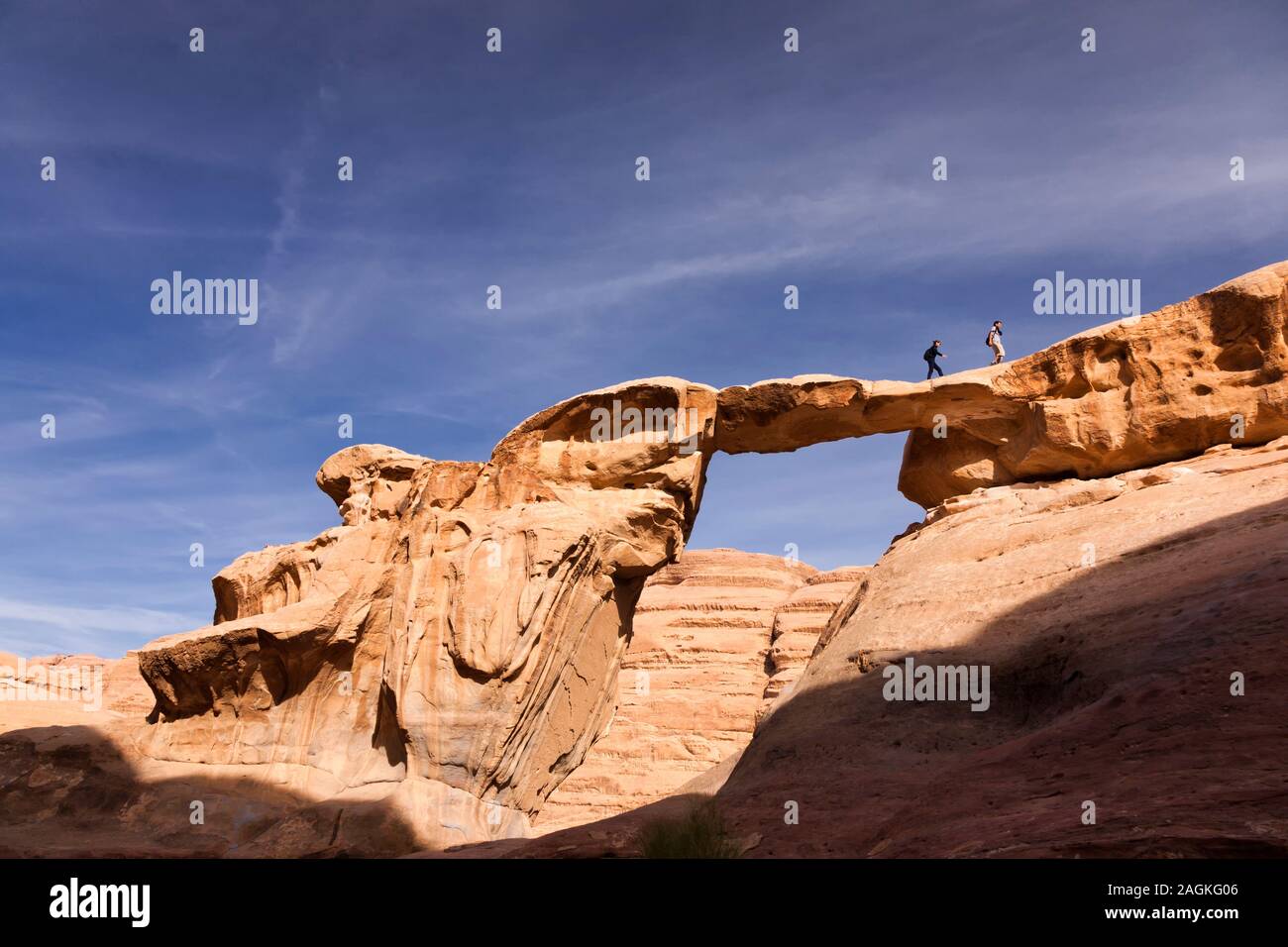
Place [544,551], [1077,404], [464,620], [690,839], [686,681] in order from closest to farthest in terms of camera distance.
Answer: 1. [690,839]
2. [464,620]
3. [544,551]
4. [1077,404]
5. [686,681]

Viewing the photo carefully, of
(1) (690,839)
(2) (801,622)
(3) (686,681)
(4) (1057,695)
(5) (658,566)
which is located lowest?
(1) (690,839)

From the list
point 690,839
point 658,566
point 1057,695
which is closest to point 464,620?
point 658,566

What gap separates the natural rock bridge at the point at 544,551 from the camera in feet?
57.8

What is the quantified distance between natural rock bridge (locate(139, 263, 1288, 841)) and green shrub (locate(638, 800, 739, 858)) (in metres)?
8.14

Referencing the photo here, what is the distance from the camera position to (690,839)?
903 centimetres

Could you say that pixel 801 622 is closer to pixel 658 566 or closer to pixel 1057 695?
pixel 658 566

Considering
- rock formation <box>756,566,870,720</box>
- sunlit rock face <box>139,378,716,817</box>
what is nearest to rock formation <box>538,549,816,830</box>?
rock formation <box>756,566,870,720</box>

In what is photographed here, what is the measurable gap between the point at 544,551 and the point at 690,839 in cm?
977

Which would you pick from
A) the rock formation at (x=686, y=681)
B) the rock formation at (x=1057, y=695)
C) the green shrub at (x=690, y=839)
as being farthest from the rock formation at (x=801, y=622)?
the green shrub at (x=690, y=839)

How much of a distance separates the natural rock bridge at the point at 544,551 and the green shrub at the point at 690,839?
8144 mm

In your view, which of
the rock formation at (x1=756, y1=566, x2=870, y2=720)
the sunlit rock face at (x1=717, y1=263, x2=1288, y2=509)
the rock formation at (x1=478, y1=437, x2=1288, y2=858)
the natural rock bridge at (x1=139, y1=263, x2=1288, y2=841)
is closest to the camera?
the rock formation at (x1=478, y1=437, x2=1288, y2=858)

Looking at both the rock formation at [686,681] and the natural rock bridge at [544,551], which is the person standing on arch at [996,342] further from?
the rock formation at [686,681]

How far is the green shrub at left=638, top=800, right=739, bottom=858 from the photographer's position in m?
8.82

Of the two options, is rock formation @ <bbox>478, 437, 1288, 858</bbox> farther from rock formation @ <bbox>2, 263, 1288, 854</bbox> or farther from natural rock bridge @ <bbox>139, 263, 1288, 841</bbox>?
natural rock bridge @ <bbox>139, 263, 1288, 841</bbox>
